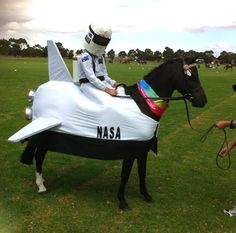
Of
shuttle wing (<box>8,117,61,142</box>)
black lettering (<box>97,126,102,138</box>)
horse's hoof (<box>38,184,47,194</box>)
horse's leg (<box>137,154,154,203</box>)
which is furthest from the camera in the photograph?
horse's hoof (<box>38,184,47,194</box>)

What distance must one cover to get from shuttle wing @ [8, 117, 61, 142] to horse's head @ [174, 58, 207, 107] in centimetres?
204

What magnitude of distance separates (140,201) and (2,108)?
10.5 metres

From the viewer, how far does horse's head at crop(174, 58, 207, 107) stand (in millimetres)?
6246

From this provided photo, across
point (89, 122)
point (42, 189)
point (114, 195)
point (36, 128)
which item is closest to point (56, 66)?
point (36, 128)

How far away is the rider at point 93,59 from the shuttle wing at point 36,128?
2.35 ft

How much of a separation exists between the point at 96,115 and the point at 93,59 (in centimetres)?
94

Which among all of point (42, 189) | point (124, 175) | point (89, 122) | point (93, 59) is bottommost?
point (42, 189)

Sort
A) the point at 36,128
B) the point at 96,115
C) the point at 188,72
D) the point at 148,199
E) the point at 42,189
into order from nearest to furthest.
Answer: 1. the point at 188,72
2. the point at 96,115
3. the point at 36,128
4. the point at 148,199
5. the point at 42,189

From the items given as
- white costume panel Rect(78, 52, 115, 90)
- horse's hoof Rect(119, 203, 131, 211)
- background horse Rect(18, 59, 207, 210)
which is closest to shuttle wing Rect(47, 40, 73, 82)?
white costume panel Rect(78, 52, 115, 90)

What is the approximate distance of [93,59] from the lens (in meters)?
6.65

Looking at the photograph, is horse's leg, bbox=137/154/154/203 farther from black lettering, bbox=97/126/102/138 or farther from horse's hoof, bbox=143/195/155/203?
black lettering, bbox=97/126/102/138

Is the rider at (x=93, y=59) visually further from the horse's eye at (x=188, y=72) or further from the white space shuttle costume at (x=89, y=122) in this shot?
the horse's eye at (x=188, y=72)

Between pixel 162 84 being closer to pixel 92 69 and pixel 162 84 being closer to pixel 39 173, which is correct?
pixel 92 69

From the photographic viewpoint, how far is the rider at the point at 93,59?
253 inches
